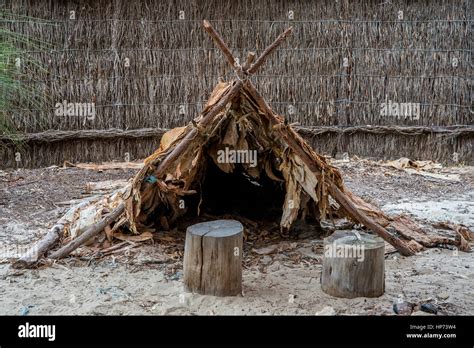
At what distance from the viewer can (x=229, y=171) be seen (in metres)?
3.86

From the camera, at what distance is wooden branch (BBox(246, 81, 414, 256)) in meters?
3.51

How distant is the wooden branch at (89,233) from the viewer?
11.4 ft

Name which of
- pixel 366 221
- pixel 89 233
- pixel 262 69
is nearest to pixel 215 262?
pixel 89 233

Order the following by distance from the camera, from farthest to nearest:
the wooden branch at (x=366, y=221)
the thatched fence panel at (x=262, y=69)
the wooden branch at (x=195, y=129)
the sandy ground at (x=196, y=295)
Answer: the thatched fence panel at (x=262, y=69) → the wooden branch at (x=366, y=221) → the wooden branch at (x=195, y=129) → the sandy ground at (x=196, y=295)

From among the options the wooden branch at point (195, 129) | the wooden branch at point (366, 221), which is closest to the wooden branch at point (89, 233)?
the wooden branch at point (195, 129)

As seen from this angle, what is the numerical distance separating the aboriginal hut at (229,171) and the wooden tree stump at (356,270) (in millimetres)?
774

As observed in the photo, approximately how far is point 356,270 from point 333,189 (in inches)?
35.4

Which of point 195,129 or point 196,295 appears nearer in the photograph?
point 196,295

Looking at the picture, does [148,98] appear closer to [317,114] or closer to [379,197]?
[317,114]

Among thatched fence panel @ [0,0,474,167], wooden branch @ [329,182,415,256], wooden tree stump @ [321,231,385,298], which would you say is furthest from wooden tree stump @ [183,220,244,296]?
thatched fence panel @ [0,0,474,167]

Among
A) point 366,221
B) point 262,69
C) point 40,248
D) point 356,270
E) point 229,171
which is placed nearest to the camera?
point 356,270

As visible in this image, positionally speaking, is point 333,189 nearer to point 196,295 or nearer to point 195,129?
point 195,129

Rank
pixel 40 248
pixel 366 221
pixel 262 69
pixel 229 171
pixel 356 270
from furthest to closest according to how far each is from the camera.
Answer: pixel 262 69
pixel 229 171
pixel 366 221
pixel 40 248
pixel 356 270

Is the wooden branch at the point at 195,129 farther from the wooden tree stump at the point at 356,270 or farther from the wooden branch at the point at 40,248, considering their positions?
the wooden tree stump at the point at 356,270
